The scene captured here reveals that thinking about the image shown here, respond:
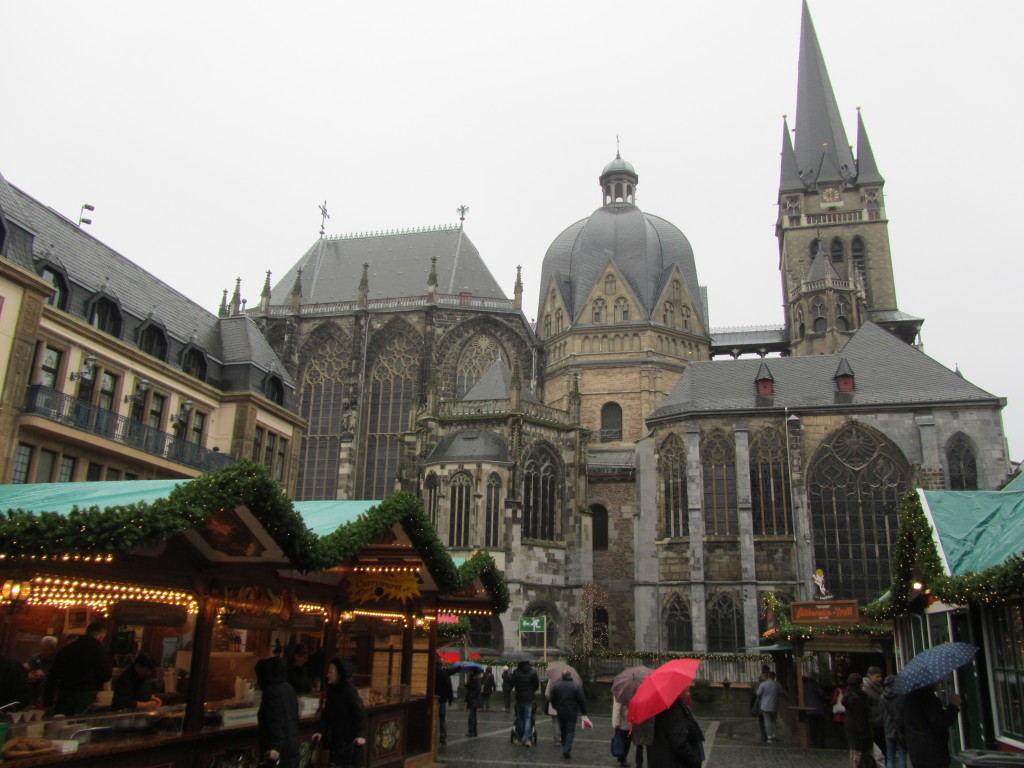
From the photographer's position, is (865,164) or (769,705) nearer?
(769,705)

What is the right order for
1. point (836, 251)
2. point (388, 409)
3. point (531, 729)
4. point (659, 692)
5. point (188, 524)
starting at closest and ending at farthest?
1. point (659, 692)
2. point (188, 524)
3. point (531, 729)
4. point (388, 409)
5. point (836, 251)

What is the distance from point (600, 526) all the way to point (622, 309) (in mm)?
12300

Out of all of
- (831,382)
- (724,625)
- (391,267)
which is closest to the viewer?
(724,625)

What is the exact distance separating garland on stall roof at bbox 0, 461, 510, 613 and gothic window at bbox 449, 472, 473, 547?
24260 mm

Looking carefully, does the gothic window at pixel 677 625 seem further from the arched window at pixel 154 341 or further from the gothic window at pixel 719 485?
the arched window at pixel 154 341

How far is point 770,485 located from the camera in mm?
34875

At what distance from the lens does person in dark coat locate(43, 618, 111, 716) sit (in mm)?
7727

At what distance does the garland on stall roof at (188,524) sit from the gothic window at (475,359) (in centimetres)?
3422

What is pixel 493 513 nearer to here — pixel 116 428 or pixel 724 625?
pixel 724 625

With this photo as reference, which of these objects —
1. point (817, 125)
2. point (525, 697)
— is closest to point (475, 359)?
point (817, 125)

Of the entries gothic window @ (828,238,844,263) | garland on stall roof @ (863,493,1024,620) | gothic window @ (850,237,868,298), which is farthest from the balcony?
gothic window @ (828,238,844,263)

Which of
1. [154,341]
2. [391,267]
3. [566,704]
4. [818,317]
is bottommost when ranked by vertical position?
[566,704]

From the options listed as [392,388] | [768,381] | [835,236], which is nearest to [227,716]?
[768,381]

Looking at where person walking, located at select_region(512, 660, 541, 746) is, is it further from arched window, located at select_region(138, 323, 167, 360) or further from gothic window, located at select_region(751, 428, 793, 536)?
gothic window, located at select_region(751, 428, 793, 536)
